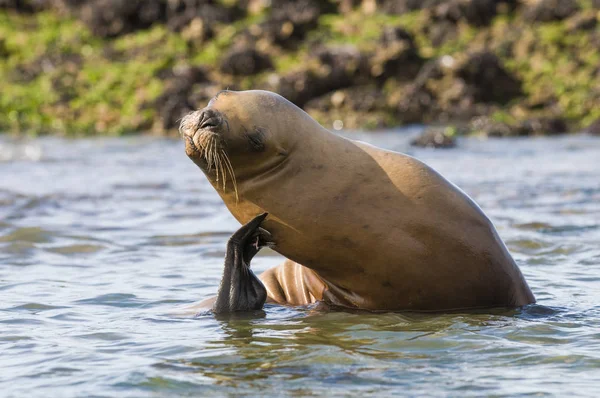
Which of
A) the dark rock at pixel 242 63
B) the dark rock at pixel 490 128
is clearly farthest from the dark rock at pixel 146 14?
the dark rock at pixel 490 128

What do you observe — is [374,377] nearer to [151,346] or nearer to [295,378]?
[295,378]

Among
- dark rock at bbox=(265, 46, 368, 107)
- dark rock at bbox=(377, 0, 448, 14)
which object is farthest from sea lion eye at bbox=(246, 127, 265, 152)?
dark rock at bbox=(377, 0, 448, 14)

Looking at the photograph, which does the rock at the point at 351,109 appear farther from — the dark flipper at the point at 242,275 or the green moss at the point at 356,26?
the dark flipper at the point at 242,275

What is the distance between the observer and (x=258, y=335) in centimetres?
549

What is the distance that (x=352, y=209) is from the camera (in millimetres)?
5664

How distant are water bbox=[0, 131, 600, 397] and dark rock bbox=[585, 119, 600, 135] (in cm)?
1178

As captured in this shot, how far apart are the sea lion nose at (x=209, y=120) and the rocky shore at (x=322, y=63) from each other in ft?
64.5

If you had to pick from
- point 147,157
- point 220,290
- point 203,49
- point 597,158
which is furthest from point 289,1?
point 220,290

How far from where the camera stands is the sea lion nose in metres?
5.38

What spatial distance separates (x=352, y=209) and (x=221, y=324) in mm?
949

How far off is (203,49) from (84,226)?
25.9 m

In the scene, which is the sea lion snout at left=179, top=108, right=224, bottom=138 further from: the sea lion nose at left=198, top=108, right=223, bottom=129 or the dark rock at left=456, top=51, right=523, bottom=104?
the dark rock at left=456, top=51, right=523, bottom=104

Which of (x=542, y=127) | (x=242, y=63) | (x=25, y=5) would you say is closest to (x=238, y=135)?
(x=542, y=127)

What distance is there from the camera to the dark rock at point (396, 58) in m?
30.4
